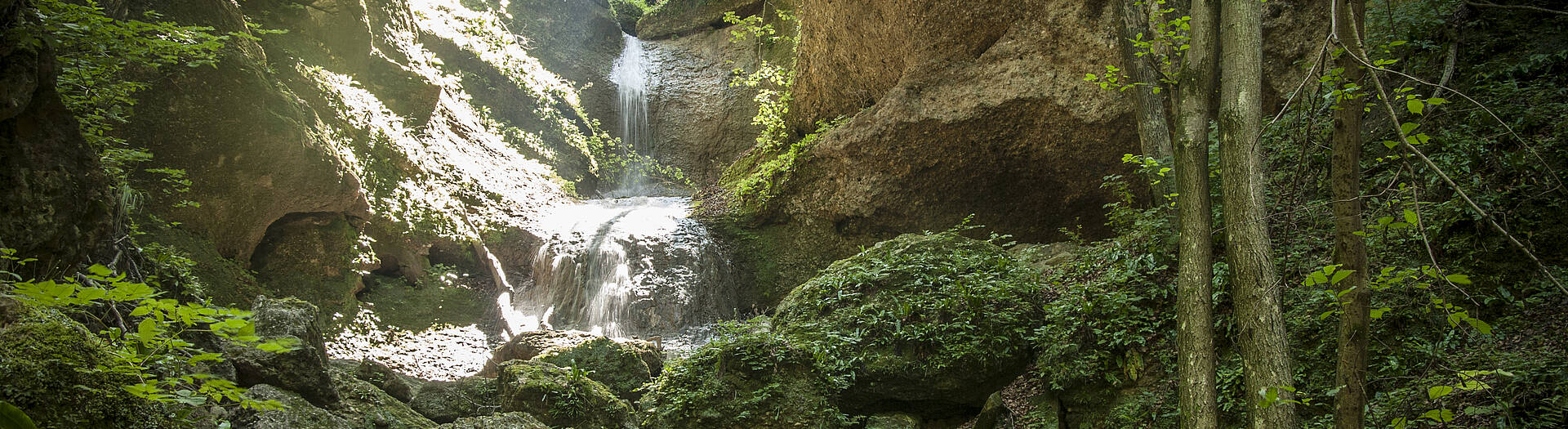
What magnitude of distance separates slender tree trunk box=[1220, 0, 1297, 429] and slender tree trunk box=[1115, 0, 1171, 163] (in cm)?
188

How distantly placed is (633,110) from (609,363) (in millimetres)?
12761

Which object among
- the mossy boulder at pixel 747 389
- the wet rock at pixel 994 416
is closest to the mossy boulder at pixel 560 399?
the mossy boulder at pixel 747 389

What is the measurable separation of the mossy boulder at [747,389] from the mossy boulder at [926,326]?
0.33m

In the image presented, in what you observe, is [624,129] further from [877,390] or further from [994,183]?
[877,390]

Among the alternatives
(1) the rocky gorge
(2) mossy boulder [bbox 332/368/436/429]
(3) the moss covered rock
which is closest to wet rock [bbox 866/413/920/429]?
(1) the rocky gorge

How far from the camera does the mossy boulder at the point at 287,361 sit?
488cm

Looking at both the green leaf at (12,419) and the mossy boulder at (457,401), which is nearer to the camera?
the green leaf at (12,419)

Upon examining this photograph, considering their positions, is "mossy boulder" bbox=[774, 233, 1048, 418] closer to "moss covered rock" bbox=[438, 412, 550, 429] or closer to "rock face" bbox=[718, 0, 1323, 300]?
"moss covered rock" bbox=[438, 412, 550, 429]

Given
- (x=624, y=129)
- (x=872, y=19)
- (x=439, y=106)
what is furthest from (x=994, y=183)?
(x=624, y=129)

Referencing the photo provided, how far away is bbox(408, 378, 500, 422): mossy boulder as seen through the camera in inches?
248

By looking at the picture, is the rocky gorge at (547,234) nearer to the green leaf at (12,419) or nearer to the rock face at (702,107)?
the green leaf at (12,419)

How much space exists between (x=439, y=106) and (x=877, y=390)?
33.6 feet

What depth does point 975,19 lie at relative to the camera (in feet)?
30.0

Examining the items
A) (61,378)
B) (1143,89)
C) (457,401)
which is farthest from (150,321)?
(1143,89)
